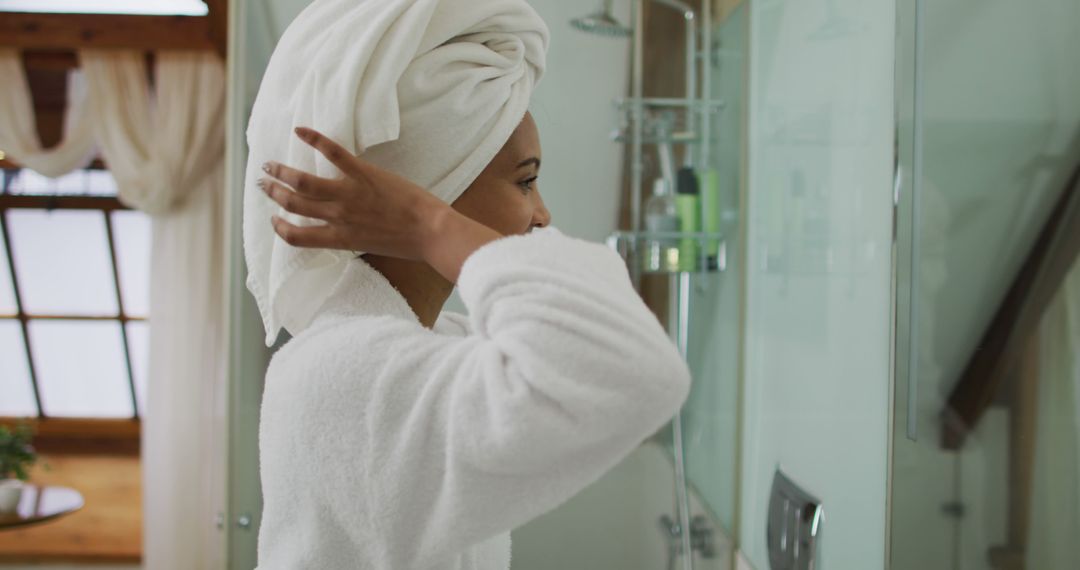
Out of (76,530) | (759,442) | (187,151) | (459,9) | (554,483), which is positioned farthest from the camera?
(76,530)

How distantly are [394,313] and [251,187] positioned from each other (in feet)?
0.54

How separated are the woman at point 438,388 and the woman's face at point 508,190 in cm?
8

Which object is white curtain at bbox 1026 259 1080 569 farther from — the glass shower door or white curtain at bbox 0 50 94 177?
white curtain at bbox 0 50 94 177

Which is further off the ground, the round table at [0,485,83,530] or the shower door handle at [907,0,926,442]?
the shower door handle at [907,0,926,442]

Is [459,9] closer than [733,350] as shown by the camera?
Yes

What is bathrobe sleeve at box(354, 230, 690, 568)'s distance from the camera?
551 millimetres

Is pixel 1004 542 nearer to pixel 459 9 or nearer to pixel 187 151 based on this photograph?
pixel 459 9

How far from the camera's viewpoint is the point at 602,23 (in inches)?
66.6

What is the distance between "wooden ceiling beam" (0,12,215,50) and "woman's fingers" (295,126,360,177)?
3233 millimetres

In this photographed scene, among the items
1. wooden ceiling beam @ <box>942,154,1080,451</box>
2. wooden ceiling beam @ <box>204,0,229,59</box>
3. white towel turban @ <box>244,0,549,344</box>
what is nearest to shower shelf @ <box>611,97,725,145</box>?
wooden ceiling beam @ <box>942,154,1080,451</box>

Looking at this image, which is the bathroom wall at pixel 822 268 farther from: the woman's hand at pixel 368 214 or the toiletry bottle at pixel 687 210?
the woman's hand at pixel 368 214

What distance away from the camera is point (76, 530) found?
399 cm

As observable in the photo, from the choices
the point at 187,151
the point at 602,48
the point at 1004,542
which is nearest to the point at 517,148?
the point at 1004,542

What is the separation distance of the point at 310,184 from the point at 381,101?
0.33 feet
